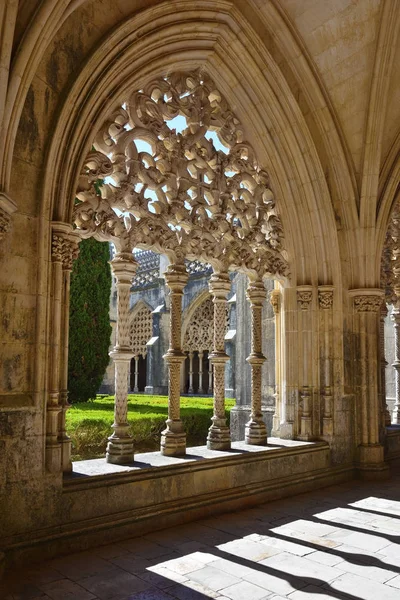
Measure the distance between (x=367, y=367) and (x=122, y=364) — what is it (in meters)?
2.78

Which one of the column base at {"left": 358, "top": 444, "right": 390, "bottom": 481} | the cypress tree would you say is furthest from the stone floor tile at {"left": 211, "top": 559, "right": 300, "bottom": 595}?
the cypress tree

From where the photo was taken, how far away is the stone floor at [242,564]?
251cm

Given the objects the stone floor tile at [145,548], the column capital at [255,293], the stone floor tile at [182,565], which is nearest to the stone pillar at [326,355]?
the column capital at [255,293]

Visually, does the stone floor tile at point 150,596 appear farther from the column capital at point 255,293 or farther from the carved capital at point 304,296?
the carved capital at point 304,296

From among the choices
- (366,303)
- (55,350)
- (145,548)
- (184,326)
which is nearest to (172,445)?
(145,548)

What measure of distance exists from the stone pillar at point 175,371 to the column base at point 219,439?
1.22 feet

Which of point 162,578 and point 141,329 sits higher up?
point 141,329

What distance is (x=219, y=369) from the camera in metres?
4.56

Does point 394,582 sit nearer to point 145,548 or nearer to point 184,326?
point 145,548

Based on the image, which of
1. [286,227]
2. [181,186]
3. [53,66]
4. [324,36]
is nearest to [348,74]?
[324,36]

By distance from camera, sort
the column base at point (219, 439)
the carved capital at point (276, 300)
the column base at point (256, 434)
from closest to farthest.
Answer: the column base at point (219, 439) → the column base at point (256, 434) → the carved capital at point (276, 300)

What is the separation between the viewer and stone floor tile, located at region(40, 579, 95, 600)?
243 centimetres

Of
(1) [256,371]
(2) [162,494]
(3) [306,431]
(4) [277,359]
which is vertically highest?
(4) [277,359]

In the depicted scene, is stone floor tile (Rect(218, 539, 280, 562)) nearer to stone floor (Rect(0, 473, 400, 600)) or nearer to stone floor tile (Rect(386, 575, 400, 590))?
stone floor (Rect(0, 473, 400, 600))
